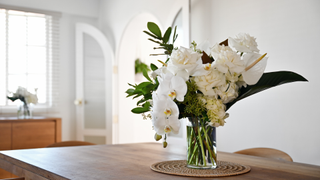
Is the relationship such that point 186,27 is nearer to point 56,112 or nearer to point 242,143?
point 242,143

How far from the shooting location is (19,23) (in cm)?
449

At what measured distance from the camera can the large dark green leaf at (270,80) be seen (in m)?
1.08

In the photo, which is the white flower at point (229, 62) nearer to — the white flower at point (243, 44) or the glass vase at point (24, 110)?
the white flower at point (243, 44)

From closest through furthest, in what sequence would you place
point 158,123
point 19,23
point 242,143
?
point 158,123, point 242,143, point 19,23

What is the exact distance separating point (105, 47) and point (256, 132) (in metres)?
2.82

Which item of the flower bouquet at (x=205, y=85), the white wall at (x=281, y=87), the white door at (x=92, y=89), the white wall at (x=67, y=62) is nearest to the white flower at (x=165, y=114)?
the flower bouquet at (x=205, y=85)

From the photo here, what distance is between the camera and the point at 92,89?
15.8 ft

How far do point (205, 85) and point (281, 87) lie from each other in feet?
5.14

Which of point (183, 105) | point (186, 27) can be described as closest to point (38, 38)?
point (186, 27)

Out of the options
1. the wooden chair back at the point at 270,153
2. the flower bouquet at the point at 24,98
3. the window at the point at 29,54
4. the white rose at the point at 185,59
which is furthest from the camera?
the window at the point at 29,54

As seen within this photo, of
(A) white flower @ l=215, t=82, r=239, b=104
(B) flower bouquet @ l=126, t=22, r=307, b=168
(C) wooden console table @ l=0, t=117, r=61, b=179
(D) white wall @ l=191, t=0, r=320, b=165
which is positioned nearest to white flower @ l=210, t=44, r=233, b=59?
(B) flower bouquet @ l=126, t=22, r=307, b=168

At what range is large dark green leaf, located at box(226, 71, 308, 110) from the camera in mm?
1077

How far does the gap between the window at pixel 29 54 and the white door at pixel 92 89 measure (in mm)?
342

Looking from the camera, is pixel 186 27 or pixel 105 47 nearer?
pixel 186 27
